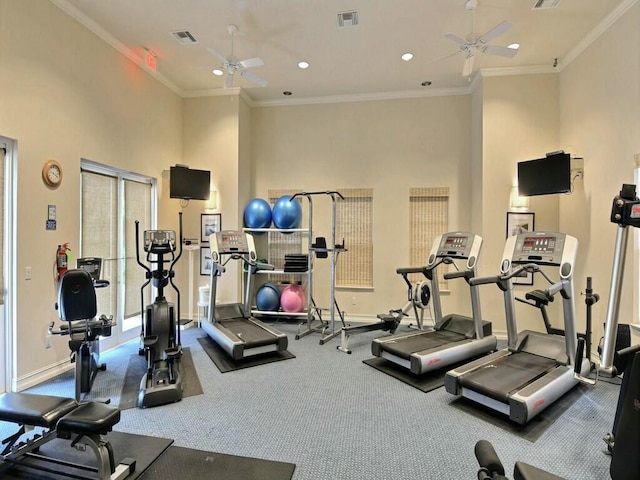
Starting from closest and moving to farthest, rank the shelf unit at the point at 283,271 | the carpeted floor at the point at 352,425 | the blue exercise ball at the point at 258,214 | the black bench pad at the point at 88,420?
1. the black bench pad at the point at 88,420
2. the carpeted floor at the point at 352,425
3. the shelf unit at the point at 283,271
4. the blue exercise ball at the point at 258,214

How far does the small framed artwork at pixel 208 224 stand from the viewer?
612 centimetres

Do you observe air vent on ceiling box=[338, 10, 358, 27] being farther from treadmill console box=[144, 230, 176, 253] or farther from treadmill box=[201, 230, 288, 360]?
treadmill console box=[144, 230, 176, 253]

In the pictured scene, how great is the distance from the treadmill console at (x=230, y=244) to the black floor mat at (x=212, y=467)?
273 cm

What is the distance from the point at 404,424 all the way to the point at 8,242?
4.15 metres

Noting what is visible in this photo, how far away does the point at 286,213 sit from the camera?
19.5 ft

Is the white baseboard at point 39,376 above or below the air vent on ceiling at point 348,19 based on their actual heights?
below

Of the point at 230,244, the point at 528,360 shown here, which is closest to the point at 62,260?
the point at 230,244

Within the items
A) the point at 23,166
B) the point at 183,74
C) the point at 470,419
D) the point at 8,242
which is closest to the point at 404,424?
the point at 470,419

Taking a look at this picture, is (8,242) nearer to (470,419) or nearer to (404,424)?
(404,424)

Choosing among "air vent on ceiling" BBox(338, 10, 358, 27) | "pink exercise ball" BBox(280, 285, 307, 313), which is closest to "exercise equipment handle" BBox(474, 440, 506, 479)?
"air vent on ceiling" BBox(338, 10, 358, 27)

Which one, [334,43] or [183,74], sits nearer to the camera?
[334,43]

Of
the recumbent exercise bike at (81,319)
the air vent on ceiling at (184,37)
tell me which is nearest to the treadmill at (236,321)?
the recumbent exercise bike at (81,319)

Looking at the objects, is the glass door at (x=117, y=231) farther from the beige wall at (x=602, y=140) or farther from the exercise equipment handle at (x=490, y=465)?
the beige wall at (x=602, y=140)

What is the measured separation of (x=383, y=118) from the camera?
20.6ft
